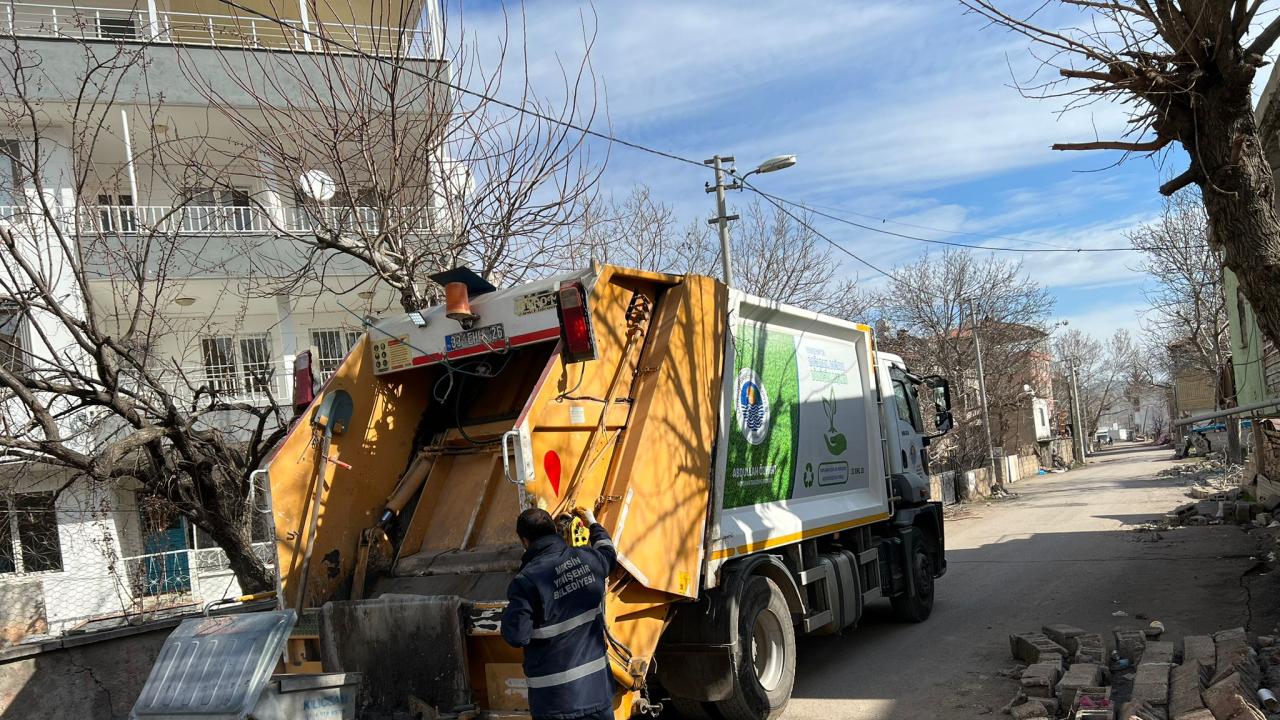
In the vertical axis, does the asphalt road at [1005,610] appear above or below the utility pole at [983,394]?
below

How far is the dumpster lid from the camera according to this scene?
3875mm

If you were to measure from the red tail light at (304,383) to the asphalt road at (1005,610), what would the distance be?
12.0 feet

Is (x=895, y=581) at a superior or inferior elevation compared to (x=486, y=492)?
inferior

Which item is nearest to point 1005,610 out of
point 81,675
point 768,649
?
point 768,649

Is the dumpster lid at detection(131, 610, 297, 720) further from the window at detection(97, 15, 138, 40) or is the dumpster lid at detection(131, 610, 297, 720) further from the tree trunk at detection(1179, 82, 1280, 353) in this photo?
the window at detection(97, 15, 138, 40)

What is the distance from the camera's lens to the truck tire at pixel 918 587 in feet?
27.2

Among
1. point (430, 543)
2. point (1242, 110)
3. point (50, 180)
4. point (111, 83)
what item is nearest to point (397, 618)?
point (430, 543)

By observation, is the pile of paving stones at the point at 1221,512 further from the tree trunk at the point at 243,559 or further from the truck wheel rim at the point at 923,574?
the tree trunk at the point at 243,559

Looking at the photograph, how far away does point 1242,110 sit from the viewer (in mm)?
5469

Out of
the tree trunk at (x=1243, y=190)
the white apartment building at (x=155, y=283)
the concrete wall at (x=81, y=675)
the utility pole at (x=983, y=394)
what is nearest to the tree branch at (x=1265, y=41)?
the tree trunk at (x=1243, y=190)

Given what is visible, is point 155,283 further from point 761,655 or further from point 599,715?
point 599,715

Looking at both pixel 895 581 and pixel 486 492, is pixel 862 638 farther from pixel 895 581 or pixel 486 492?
pixel 486 492

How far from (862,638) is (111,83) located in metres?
12.1

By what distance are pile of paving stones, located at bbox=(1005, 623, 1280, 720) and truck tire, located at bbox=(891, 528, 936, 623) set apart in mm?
1869
